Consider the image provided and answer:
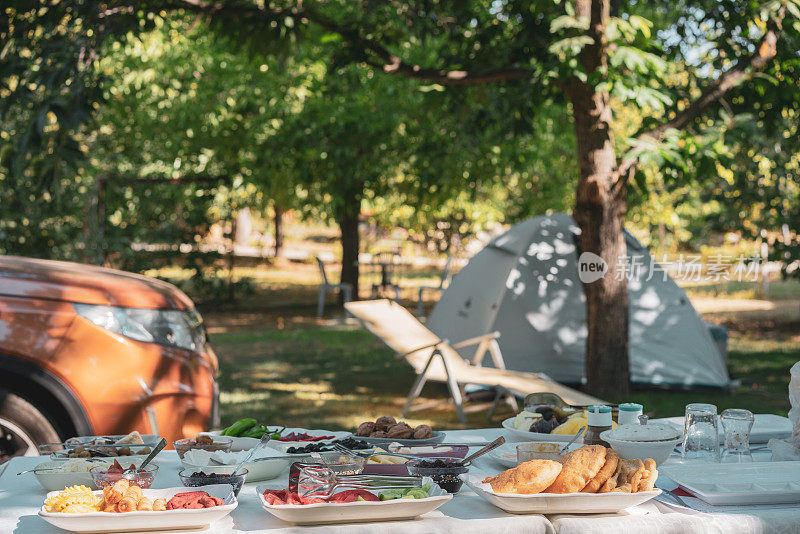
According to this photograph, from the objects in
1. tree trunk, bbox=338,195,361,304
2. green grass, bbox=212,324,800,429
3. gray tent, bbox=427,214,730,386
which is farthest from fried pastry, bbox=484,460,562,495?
tree trunk, bbox=338,195,361,304

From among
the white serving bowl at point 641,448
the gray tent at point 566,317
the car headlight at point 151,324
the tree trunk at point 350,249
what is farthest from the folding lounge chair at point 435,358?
the tree trunk at point 350,249

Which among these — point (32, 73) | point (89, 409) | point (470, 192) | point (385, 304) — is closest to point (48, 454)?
point (89, 409)

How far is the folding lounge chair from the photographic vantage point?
260 inches

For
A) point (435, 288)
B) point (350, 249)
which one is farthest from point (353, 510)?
point (350, 249)

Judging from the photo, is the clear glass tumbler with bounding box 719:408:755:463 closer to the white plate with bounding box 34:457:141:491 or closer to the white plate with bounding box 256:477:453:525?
the white plate with bounding box 256:477:453:525

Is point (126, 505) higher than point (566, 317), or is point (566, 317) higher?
point (566, 317)

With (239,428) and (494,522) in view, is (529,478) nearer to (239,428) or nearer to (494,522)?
(494,522)

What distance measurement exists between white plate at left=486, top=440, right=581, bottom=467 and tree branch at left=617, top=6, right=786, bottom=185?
4.09m

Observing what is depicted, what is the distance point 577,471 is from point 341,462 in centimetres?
59

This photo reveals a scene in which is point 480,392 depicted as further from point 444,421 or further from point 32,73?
point 32,73

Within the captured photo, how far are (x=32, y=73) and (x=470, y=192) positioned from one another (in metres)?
8.78

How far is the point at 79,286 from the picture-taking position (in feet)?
13.8

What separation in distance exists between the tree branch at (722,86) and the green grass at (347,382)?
222cm

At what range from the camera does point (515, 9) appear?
776cm
